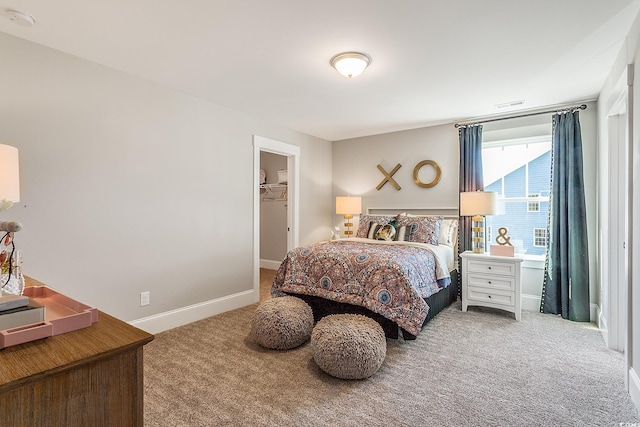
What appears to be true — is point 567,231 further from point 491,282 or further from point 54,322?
point 54,322

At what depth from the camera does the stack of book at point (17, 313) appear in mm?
926

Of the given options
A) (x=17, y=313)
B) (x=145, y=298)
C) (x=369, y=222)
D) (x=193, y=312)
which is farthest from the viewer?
(x=369, y=222)

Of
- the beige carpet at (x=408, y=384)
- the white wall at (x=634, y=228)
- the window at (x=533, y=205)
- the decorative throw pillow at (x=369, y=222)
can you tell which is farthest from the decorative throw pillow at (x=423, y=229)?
the white wall at (x=634, y=228)

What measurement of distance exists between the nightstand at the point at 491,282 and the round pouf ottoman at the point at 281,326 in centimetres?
203

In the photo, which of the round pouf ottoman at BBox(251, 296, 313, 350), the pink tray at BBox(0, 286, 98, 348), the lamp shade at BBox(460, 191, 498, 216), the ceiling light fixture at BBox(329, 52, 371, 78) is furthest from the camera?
the lamp shade at BBox(460, 191, 498, 216)

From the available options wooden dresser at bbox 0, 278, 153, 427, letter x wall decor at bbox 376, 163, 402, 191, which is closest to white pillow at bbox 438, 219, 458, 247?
letter x wall decor at bbox 376, 163, 402, 191

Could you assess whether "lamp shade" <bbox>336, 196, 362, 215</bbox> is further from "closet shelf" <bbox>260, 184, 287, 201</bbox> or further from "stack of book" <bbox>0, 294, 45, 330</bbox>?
"stack of book" <bbox>0, 294, 45, 330</bbox>

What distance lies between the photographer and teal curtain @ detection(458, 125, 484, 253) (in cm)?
413

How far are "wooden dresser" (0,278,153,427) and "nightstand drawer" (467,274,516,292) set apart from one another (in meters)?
3.57

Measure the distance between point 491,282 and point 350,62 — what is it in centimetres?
277

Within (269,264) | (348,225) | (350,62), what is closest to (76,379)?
(350,62)

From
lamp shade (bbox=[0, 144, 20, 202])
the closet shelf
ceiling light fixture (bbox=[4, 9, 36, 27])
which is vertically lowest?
lamp shade (bbox=[0, 144, 20, 202])

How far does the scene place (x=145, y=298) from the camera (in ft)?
9.86

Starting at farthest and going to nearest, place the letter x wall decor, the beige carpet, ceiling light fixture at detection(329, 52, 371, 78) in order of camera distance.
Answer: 1. the letter x wall decor
2. ceiling light fixture at detection(329, 52, 371, 78)
3. the beige carpet
